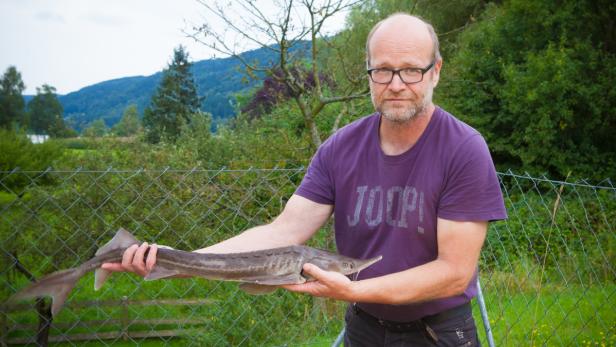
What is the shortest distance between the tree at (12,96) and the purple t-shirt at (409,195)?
55973mm

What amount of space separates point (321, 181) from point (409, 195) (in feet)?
1.69

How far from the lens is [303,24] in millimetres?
7398

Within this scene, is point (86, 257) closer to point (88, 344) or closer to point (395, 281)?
point (88, 344)

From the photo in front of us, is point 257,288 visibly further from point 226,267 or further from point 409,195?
point 409,195

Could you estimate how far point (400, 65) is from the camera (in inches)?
99.3

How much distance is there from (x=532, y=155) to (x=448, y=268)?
13.8 meters

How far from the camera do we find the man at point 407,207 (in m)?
2.37

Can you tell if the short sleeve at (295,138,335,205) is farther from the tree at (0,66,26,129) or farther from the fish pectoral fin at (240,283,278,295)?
the tree at (0,66,26,129)

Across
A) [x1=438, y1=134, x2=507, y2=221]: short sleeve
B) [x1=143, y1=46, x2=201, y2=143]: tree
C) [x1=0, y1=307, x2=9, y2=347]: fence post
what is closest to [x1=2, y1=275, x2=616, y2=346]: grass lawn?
[x1=0, y1=307, x2=9, y2=347]: fence post

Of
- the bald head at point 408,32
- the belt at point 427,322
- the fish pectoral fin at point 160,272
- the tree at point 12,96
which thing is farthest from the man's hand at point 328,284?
the tree at point 12,96

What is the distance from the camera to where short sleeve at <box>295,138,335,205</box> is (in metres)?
2.85

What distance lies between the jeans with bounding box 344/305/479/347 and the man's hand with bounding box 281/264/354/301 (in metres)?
0.42

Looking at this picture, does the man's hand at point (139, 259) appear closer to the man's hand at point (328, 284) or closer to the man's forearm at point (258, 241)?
the man's forearm at point (258, 241)

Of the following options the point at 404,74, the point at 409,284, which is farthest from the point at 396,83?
the point at 409,284
